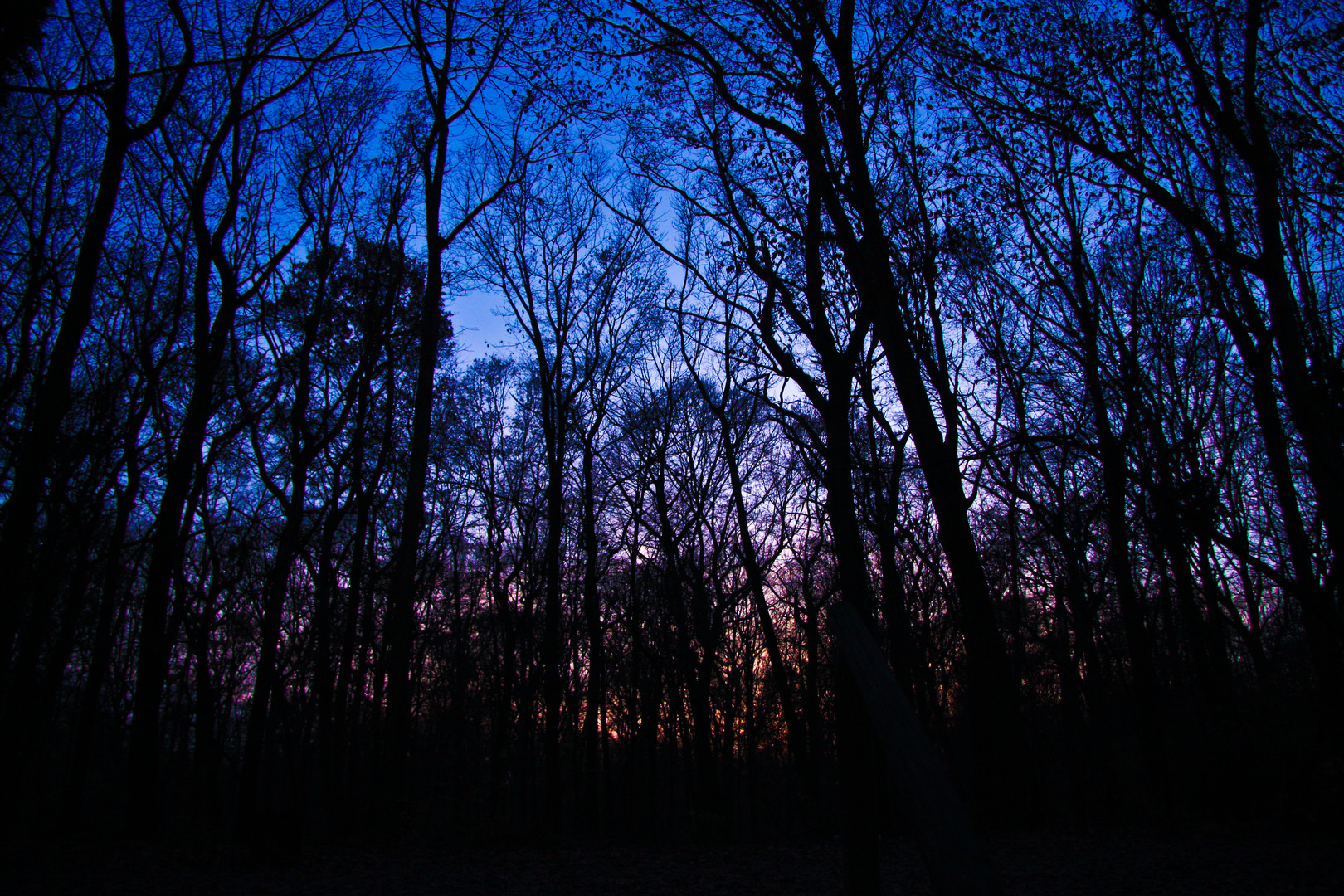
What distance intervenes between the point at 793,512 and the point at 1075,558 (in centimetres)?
695

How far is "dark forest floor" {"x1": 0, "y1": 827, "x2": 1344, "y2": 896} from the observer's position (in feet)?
18.9

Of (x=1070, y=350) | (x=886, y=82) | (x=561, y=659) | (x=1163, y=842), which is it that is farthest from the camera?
(x=561, y=659)

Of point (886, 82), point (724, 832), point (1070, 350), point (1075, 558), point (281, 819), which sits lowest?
point (724, 832)

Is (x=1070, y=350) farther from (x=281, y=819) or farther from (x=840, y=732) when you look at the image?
(x=281, y=819)

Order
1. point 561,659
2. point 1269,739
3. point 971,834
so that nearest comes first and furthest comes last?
point 971,834 < point 1269,739 < point 561,659

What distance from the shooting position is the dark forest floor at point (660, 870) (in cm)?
576

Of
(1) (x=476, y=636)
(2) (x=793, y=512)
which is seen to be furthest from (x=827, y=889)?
(1) (x=476, y=636)

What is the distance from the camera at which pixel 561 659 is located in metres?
19.8

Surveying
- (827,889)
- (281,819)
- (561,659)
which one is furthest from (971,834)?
(561,659)

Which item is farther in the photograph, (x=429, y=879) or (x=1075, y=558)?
(x=1075, y=558)

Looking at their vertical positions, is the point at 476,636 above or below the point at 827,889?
above

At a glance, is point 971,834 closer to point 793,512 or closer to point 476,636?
point 793,512

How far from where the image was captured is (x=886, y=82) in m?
6.64

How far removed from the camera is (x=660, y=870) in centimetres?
902
